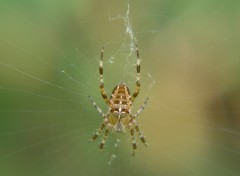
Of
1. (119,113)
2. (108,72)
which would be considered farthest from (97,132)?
(108,72)

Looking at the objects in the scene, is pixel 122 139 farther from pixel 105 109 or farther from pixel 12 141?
pixel 12 141

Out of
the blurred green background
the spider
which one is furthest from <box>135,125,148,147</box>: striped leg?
the blurred green background

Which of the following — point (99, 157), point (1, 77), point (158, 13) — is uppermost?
point (158, 13)

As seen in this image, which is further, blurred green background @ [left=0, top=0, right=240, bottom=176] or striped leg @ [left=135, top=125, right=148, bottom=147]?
striped leg @ [left=135, top=125, right=148, bottom=147]

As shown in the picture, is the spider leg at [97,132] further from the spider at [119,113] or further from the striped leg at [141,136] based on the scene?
the striped leg at [141,136]

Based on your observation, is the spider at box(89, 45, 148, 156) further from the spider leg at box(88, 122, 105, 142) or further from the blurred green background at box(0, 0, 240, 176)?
the blurred green background at box(0, 0, 240, 176)

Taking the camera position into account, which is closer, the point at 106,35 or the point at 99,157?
the point at 106,35

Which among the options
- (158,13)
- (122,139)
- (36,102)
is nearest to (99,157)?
(122,139)
